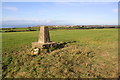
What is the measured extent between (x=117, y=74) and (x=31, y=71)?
4.53m

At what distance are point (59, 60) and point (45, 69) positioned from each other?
166 centimetres

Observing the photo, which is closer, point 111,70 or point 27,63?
point 111,70

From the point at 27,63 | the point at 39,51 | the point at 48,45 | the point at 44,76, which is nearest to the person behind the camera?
the point at 44,76

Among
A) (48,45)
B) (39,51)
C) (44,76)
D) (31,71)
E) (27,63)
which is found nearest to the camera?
(44,76)

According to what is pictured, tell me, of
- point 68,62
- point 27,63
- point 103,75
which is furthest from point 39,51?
point 103,75

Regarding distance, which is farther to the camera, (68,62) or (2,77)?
(68,62)

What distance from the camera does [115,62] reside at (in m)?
8.20

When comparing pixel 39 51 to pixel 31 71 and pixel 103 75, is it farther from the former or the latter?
pixel 103 75

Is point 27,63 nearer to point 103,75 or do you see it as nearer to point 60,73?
point 60,73

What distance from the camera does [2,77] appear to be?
247 inches

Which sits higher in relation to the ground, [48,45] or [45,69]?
[48,45]

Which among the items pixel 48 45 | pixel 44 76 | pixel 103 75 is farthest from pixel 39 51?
pixel 103 75

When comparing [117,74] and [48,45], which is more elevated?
[48,45]

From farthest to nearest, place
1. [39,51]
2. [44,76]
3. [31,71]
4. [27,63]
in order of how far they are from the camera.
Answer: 1. [39,51]
2. [27,63]
3. [31,71]
4. [44,76]
